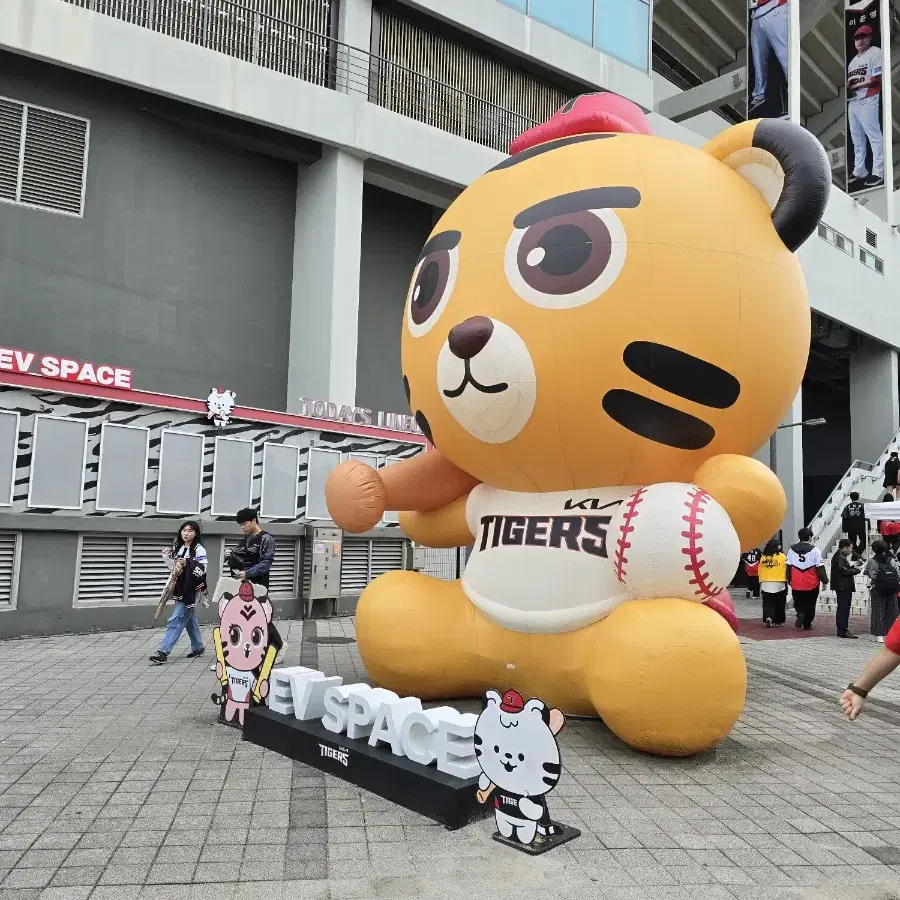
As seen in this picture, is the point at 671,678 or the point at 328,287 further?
the point at 328,287

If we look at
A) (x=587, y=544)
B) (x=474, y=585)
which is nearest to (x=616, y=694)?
(x=587, y=544)

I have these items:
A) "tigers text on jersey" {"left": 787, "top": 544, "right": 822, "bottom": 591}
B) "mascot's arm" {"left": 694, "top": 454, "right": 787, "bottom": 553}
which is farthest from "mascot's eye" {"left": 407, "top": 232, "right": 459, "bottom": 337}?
"tigers text on jersey" {"left": 787, "top": 544, "right": 822, "bottom": 591}

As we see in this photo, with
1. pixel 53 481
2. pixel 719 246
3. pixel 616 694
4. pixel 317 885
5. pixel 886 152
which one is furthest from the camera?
pixel 886 152

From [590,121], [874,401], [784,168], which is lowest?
[784,168]

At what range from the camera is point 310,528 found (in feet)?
43.4

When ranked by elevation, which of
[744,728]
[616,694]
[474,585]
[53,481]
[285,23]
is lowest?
[744,728]

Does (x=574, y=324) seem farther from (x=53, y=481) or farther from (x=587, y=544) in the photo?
(x=53, y=481)

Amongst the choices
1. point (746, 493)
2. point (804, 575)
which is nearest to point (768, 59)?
point (804, 575)

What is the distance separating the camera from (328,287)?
16.4m

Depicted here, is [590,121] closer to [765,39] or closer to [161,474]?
[161,474]

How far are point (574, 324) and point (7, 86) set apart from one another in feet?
43.9

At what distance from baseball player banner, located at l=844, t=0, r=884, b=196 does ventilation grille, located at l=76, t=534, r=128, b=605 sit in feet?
86.4

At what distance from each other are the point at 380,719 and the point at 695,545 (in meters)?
2.33

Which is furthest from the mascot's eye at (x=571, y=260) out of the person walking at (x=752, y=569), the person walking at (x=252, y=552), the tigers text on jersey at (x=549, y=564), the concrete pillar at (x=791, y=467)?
the concrete pillar at (x=791, y=467)
